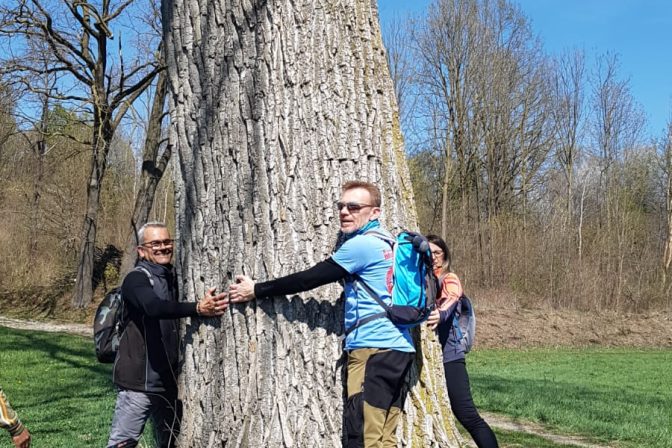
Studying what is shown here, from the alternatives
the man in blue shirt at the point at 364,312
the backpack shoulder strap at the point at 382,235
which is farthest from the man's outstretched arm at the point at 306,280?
the backpack shoulder strap at the point at 382,235

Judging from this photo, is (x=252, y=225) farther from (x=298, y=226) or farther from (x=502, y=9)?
(x=502, y=9)

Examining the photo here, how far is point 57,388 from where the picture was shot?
40.9 feet

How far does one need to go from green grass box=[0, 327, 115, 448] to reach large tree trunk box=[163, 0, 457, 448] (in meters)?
4.29

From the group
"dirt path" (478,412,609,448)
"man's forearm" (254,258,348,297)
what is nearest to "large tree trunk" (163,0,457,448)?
"man's forearm" (254,258,348,297)

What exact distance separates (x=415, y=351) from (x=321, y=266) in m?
0.79

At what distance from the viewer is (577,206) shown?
1531 inches

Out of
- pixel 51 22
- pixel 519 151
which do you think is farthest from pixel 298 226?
pixel 519 151

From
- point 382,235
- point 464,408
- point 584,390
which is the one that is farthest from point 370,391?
point 584,390

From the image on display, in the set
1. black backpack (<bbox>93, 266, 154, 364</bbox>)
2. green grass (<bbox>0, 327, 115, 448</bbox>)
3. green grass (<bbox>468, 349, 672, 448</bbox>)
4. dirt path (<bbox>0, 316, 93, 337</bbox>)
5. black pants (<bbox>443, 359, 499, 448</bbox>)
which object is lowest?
green grass (<bbox>468, 349, 672, 448</bbox>)

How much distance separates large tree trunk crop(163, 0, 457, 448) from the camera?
3732mm

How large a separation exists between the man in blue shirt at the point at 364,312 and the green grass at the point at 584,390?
618 cm

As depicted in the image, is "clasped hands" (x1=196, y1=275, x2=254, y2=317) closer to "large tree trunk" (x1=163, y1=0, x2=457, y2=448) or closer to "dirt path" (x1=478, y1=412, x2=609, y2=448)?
"large tree trunk" (x1=163, y1=0, x2=457, y2=448)

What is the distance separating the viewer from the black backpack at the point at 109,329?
4.51m

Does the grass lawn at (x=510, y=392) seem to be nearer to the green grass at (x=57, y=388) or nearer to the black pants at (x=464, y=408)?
the green grass at (x=57, y=388)
